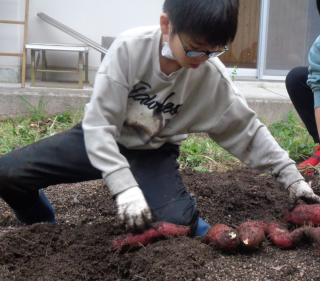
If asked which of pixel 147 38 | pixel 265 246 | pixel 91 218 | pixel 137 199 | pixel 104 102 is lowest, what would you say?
pixel 91 218

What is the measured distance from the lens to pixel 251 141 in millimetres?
2123

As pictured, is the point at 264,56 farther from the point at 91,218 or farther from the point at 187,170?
the point at 91,218

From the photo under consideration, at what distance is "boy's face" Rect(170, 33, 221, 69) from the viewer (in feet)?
5.47

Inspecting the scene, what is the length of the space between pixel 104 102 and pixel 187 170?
1.37m

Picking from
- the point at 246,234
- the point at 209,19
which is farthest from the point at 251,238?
the point at 209,19

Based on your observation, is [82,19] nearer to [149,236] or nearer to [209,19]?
[209,19]

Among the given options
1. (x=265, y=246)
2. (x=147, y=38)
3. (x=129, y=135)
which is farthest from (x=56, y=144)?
(x=265, y=246)

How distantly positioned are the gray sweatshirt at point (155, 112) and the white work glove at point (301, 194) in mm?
30

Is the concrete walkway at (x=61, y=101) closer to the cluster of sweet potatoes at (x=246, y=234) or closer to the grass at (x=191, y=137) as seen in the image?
the grass at (x=191, y=137)

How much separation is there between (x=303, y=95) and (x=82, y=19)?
3378 millimetres

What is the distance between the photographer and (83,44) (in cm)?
536

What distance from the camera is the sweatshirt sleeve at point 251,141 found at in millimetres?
2020

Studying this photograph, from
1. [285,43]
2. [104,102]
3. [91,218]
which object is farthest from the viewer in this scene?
[285,43]

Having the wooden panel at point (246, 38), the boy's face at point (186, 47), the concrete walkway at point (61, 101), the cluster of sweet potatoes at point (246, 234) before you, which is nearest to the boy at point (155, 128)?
the boy's face at point (186, 47)
